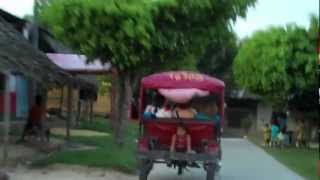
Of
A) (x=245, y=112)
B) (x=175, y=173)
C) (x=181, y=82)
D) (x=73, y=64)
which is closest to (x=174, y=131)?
(x=181, y=82)

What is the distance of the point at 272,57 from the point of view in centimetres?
3666

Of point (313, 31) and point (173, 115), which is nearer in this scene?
point (173, 115)

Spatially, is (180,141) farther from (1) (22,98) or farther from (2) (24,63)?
(1) (22,98)

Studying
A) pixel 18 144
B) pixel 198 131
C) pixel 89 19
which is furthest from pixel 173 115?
pixel 18 144

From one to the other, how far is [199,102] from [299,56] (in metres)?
18.0

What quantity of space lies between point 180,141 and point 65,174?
281 cm

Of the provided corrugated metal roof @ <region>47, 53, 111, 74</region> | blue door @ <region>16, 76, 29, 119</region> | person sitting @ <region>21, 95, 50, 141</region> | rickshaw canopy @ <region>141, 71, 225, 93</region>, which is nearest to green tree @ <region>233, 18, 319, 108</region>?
corrugated metal roof @ <region>47, 53, 111, 74</region>

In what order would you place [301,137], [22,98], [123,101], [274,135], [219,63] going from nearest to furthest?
1. [123,101]
2. [22,98]
3. [301,137]
4. [274,135]
5. [219,63]

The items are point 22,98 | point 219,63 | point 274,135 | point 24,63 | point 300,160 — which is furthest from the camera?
point 219,63

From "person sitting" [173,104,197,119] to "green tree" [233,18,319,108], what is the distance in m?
17.7

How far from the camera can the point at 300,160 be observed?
27453 mm

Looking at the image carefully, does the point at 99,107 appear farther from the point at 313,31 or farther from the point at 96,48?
the point at 96,48

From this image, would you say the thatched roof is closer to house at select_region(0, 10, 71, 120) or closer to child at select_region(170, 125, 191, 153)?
house at select_region(0, 10, 71, 120)

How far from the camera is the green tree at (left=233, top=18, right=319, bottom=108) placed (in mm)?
35562
